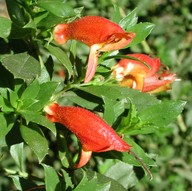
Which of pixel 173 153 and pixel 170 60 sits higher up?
pixel 170 60

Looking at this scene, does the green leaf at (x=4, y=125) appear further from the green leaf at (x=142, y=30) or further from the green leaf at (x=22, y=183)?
the green leaf at (x=142, y=30)

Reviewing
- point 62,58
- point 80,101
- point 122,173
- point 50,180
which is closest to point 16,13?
point 62,58

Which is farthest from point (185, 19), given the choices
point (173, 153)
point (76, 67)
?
point (76, 67)

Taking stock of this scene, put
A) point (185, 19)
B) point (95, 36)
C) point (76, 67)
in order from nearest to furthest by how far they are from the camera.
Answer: point (95, 36) → point (76, 67) → point (185, 19)

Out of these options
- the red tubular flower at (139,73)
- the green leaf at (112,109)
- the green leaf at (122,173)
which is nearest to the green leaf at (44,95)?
the green leaf at (112,109)

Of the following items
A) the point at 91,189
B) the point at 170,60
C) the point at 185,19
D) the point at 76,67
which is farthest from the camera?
the point at 185,19

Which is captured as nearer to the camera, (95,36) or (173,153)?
(95,36)

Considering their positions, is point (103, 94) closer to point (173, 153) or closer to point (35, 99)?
point (35, 99)
